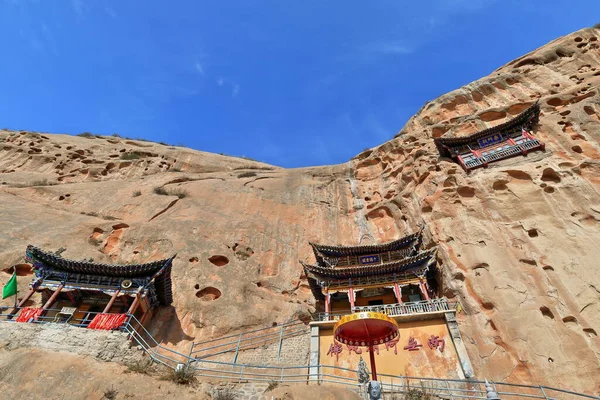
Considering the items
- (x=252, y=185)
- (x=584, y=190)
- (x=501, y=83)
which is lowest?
(x=584, y=190)

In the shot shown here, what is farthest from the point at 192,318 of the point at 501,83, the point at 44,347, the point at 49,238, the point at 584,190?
the point at 501,83

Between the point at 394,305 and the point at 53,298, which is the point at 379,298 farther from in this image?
the point at 53,298

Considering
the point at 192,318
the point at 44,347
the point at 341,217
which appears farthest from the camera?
the point at 341,217

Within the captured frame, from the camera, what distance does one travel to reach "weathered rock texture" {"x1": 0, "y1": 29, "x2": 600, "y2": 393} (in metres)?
13.2

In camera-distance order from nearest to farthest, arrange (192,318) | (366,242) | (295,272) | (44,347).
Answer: (44,347), (192,318), (295,272), (366,242)

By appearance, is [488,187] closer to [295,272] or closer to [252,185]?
[295,272]

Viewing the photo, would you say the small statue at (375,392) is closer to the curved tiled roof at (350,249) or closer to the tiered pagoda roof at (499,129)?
the curved tiled roof at (350,249)

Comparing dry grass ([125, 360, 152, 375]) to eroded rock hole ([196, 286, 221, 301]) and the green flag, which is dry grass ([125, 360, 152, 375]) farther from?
the green flag

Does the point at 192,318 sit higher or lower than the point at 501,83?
lower

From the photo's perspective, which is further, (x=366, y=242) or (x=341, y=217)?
(x=341, y=217)

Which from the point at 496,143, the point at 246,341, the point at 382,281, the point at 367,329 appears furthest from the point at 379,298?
the point at 496,143

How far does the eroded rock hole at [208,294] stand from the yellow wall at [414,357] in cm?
543

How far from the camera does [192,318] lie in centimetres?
1582

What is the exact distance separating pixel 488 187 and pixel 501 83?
48.3 ft
